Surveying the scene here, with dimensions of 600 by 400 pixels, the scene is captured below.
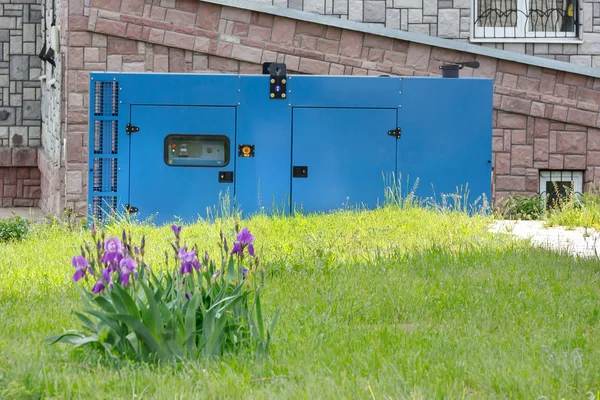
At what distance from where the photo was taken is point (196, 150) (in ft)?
41.0

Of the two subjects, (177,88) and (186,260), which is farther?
(177,88)

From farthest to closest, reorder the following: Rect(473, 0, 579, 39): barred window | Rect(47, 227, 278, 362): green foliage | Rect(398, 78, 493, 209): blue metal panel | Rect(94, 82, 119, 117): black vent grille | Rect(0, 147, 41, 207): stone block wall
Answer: Rect(0, 147, 41, 207): stone block wall < Rect(473, 0, 579, 39): barred window < Rect(398, 78, 493, 209): blue metal panel < Rect(94, 82, 119, 117): black vent grille < Rect(47, 227, 278, 362): green foliage

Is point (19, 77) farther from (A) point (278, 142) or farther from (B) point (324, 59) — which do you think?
(A) point (278, 142)

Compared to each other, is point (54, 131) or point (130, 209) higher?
point (54, 131)

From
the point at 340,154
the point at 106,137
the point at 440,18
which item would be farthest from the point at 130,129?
the point at 440,18

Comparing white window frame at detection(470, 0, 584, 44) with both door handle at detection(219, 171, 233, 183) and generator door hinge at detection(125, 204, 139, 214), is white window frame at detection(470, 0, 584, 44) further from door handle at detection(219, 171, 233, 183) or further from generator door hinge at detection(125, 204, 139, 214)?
generator door hinge at detection(125, 204, 139, 214)

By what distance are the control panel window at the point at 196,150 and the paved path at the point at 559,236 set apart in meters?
3.25

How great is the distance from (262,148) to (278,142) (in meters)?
0.20

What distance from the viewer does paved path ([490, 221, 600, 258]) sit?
9.72 meters

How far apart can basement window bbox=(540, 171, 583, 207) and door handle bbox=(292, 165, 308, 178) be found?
4.96m

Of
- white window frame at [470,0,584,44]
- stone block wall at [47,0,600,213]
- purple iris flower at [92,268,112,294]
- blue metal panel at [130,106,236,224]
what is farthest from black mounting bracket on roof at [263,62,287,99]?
purple iris flower at [92,268,112,294]

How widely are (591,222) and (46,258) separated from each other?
640 centimetres

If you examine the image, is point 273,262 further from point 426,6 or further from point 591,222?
point 426,6

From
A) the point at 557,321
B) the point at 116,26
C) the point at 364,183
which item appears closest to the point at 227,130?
the point at 364,183
